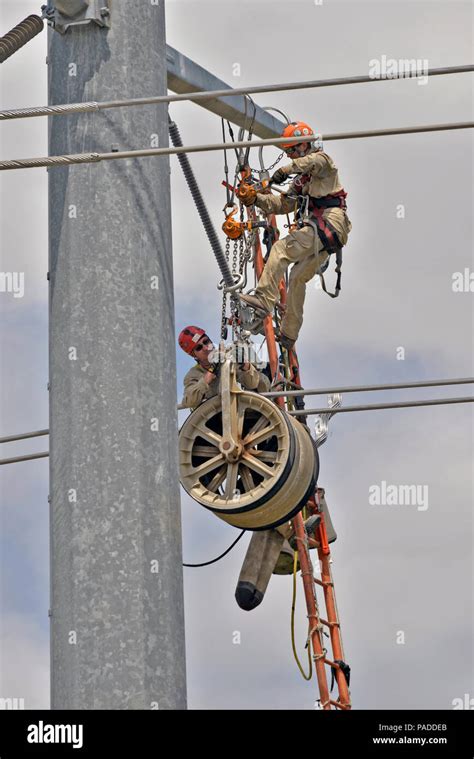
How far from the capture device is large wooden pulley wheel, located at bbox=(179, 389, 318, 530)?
36.0ft

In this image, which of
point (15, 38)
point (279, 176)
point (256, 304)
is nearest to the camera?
point (15, 38)

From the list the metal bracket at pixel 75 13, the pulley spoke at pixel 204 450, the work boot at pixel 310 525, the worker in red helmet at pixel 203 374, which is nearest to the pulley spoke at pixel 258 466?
the pulley spoke at pixel 204 450

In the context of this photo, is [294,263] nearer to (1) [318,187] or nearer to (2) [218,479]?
(1) [318,187]

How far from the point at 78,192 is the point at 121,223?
251mm

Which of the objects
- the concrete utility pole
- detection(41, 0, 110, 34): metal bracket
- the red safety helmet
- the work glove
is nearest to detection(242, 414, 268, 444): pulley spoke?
the red safety helmet

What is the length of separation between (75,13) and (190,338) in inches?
210

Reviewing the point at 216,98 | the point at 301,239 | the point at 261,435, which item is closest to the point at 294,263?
the point at 301,239

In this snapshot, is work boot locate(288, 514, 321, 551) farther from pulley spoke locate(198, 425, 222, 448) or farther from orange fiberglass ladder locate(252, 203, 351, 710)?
pulley spoke locate(198, 425, 222, 448)

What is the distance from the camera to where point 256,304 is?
1167 centimetres

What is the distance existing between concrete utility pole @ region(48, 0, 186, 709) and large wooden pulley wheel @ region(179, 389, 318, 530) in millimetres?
4573

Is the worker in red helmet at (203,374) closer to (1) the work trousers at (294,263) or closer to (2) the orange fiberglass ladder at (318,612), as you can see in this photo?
(1) the work trousers at (294,263)

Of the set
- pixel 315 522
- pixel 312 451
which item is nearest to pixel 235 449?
pixel 312 451
